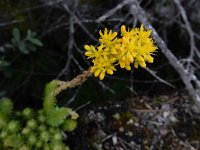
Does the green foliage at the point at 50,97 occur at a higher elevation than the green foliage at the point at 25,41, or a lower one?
lower

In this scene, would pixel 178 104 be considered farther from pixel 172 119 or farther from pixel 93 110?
pixel 93 110

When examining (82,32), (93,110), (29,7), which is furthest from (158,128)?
(29,7)

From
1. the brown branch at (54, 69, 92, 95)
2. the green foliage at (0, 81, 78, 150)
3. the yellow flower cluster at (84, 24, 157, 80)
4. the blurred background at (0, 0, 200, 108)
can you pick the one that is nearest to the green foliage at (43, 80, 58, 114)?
the green foliage at (0, 81, 78, 150)

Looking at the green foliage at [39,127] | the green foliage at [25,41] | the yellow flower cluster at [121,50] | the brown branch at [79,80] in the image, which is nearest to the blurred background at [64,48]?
the green foliage at [25,41]

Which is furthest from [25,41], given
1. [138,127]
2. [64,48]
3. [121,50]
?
[121,50]

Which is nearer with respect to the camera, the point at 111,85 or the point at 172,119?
the point at 172,119

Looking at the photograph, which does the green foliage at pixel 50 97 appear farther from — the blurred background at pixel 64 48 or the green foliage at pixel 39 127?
the blurred background at pixel 64 48

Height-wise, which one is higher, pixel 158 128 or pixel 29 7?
pixel 29 7
